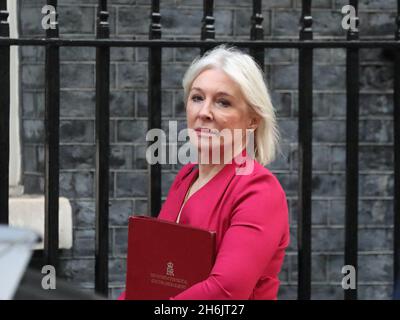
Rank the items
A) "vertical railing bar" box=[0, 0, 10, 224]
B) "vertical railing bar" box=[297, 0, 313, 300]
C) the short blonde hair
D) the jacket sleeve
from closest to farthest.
A: the jacket sleeve
the short blonde hair
"vertical railing bar" box=[0, 0, 10, 224]
"vertical railing bar" box=[297, 0, 313, 300]

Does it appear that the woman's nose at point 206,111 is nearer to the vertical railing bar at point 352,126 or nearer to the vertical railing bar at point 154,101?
the vertical railing bar at point 154,101

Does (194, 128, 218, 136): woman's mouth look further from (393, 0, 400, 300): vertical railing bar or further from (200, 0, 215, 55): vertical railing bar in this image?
(393, 0, 400, 300): vertical railing bar

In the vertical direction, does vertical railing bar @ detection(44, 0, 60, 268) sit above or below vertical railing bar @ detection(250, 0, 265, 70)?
below

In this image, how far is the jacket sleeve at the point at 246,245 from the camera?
323cm

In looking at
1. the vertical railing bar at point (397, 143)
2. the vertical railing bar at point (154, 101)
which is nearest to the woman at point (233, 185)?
the vertical railing bar at point (154, 101)

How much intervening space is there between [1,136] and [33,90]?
69.7 inches

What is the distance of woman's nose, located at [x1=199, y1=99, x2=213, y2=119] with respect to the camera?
347 cm

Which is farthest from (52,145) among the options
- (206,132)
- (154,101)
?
(206,132)

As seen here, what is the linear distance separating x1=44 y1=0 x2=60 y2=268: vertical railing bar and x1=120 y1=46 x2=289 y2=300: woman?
766 mm

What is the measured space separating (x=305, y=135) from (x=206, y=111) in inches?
38.7

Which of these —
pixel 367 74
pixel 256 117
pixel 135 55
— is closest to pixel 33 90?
pixel 135 55

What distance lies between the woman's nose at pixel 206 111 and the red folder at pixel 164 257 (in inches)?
13.0

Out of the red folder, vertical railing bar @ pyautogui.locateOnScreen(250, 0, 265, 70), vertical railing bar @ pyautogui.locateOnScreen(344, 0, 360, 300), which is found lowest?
the red folder

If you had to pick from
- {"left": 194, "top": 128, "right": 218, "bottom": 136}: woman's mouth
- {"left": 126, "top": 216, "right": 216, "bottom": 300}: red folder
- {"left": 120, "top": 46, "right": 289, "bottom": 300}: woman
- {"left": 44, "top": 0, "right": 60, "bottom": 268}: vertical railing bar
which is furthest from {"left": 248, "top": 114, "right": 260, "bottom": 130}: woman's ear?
{"left": 44, "top": 0, "right": 60, "bottom": 268}: vertical railing bar
